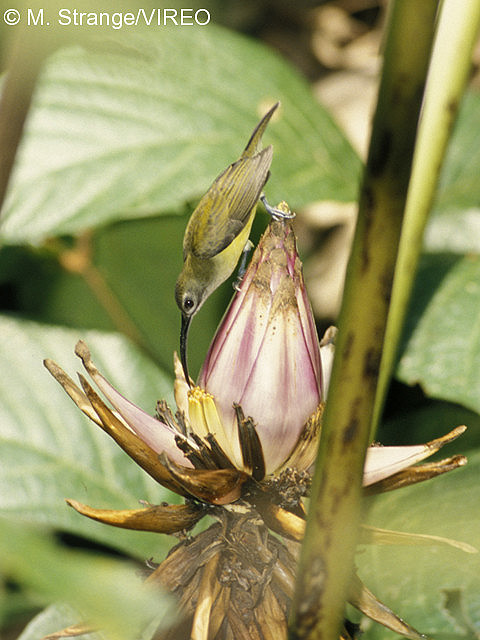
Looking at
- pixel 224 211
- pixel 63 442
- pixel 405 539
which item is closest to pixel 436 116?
pixel 224 211

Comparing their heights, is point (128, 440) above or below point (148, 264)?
below

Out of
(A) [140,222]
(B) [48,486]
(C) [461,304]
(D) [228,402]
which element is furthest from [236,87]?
(D) [228,402]

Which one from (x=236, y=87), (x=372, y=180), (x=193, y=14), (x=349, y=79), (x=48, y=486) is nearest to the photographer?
(x=372, y=180)

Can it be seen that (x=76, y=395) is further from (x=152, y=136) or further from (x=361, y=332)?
(x=152, y=136)

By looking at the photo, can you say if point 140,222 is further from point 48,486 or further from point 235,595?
point 235,595

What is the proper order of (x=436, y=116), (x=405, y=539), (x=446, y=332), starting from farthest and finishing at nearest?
1. (x=446, y=332)
2. (x=436, y=116)
3. (x=405, y=539)

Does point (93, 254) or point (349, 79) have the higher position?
point (349, 79)
